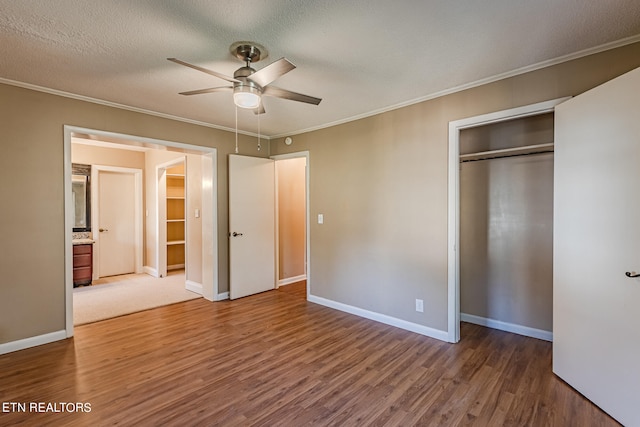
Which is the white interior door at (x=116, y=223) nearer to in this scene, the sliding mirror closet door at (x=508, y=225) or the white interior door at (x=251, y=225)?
the white interior door at (x=251, y=225)

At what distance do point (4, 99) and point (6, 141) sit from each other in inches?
14.9

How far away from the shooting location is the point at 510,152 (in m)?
3.11

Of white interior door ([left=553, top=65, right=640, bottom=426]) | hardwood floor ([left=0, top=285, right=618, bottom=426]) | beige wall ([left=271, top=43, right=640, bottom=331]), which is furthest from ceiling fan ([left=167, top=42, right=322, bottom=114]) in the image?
hardwood floor ([left=0, top=285, right=618, bottom=426])

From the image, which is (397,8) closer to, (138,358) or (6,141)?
(138,358)

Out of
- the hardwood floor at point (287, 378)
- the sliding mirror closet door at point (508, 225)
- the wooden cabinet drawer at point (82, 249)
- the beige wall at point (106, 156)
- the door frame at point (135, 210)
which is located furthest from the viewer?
the door frame at point (135, 210)

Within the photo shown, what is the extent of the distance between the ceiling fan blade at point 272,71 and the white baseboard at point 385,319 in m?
2.79

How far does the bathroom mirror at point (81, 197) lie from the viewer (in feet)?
18.2

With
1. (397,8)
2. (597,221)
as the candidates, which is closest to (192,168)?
(397,8)

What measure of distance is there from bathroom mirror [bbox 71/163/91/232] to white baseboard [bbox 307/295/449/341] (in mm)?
4584

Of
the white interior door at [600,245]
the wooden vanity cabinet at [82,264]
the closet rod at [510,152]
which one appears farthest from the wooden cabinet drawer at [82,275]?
the white interior door at [600,245]

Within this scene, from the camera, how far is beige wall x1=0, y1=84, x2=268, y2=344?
9.18 ft

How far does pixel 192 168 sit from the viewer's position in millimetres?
4879

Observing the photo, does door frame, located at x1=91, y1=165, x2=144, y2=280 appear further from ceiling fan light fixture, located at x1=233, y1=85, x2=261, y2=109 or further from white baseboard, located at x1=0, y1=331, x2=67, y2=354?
ceiling fan light fixture, located at x1=233, y1=85, x2=261, y2=109

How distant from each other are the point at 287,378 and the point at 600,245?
239cm
